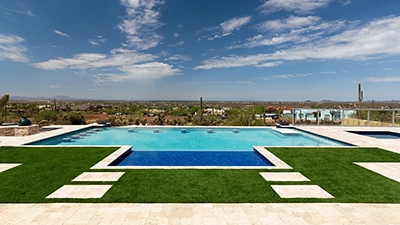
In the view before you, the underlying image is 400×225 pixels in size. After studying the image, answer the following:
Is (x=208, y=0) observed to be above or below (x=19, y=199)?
above

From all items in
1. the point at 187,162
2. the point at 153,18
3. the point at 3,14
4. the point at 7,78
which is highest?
the point at 153,18

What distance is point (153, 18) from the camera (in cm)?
1537

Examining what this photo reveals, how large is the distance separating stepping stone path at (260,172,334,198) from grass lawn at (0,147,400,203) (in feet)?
0.45

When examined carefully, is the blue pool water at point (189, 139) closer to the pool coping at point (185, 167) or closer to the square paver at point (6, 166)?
the pool coping at point (185, 167)

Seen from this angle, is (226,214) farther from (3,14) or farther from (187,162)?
(3,14)

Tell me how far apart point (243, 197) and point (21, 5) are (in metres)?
15.6

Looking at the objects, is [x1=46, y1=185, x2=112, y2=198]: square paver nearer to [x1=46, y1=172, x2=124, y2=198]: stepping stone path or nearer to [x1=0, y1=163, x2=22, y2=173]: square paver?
[x1=46, y1=172, x2=124, y2=198]: stepping stone path

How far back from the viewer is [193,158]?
257 inches

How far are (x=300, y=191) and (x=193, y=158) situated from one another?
342cm

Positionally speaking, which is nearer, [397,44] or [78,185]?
[78,185]

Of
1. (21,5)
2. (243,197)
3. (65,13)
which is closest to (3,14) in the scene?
(21,5)

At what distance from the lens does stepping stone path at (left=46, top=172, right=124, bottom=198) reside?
11.4ft

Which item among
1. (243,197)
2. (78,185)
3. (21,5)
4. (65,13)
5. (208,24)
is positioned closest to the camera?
(243,197)

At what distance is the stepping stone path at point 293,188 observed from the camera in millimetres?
3514
